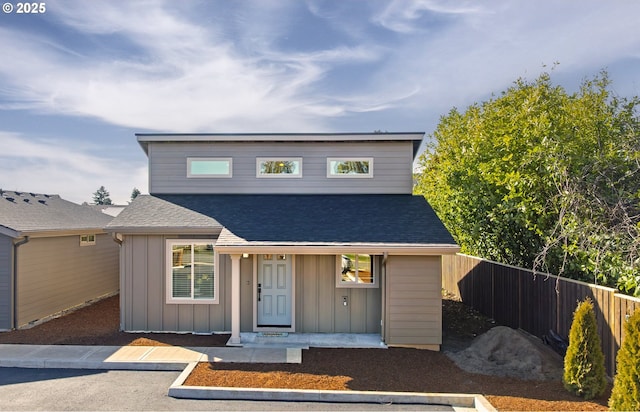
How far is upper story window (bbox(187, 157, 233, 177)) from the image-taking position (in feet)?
35.0

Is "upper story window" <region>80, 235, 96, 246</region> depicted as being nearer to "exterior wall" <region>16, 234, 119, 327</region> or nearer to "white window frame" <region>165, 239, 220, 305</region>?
"exterior wall" <region>16, 234, 119, 327</region>

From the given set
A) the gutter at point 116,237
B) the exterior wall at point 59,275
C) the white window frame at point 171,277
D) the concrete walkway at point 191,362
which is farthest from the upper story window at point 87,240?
the white window frame at point 171,277

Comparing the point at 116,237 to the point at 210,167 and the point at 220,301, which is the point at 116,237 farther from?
the point at 210,167

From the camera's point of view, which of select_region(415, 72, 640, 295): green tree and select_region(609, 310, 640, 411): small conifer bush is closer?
select_region(609, 310, 640, 411): small conifer bush

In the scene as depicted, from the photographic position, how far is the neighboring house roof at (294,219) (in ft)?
26.7

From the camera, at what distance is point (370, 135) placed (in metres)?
10.4

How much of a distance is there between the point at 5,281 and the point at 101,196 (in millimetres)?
78197

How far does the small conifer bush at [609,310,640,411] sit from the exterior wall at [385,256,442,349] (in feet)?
11.3

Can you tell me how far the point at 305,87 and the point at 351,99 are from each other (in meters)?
2.17

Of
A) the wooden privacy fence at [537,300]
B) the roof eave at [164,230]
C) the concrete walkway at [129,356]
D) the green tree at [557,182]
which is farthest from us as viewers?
the roof eave at [164,230]

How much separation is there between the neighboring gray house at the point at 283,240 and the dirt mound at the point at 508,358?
2.80ft

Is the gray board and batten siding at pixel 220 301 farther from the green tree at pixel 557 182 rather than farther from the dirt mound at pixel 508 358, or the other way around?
the green tree at pixel 557 182

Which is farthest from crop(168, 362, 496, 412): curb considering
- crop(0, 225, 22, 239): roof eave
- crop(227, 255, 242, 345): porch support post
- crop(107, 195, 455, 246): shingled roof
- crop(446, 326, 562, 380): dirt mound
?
crop(0, 225, 22, 239): roof eave

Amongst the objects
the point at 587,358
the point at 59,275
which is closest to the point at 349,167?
the point at 587,358
